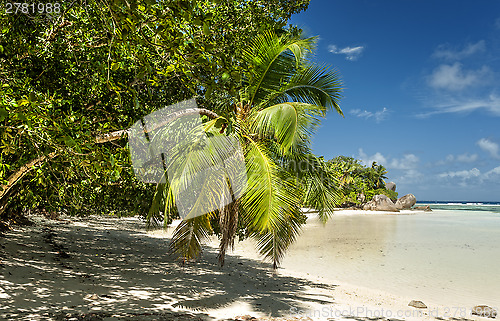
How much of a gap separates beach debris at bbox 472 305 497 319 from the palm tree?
15.5 ft

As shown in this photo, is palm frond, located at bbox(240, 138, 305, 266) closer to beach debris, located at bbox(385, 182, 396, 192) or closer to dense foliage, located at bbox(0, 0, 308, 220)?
dense foliage, located at bbox(0, 0, 308, 220)

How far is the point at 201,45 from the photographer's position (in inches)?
97.1

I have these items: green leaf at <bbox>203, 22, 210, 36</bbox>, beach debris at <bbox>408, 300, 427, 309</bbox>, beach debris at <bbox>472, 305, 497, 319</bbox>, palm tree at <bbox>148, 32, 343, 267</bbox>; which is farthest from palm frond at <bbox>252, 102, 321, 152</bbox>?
beach debris at <bbox>472, 305, 497, 319</bbox>

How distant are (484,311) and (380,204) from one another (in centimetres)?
5194

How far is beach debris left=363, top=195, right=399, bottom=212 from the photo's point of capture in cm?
5759

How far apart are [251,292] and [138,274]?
3.10 metres

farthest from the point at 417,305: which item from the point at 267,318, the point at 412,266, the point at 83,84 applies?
the point at 83,84

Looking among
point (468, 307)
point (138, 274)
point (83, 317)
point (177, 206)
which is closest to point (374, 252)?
point (468, 307)

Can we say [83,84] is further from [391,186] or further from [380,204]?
[391,186]

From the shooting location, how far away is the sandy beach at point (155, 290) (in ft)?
19.6

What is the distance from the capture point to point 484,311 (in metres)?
8.59

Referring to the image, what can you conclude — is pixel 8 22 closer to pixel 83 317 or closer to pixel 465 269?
pixel 83 317

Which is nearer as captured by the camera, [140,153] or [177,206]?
[177,206]

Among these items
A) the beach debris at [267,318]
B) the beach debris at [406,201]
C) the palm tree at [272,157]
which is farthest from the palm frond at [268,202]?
the beach debris at [406,201]
